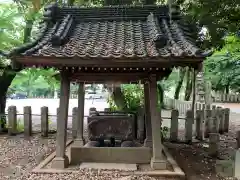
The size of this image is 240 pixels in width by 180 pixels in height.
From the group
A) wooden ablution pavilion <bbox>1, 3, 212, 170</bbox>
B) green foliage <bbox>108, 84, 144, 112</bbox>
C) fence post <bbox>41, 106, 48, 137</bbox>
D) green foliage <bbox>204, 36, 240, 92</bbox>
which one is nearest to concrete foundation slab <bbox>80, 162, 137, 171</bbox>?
wooden ablution pavilion <bbox>1, 3, 212, 170</bbox>

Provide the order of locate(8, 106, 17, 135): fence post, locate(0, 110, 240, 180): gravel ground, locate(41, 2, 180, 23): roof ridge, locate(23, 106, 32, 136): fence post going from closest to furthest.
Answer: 1. locate(0, 110, 240, 180): gravel ground
2. locate(41, 2, 180, 23): roof ridge
3. locate(23, 106, 32, 136): fence post
4. locate(8, 106, 17, 135): fence post

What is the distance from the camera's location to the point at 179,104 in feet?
78.3

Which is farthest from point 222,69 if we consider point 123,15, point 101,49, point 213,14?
point 101,49

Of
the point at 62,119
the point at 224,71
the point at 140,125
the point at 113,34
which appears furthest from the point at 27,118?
the point at 224,71

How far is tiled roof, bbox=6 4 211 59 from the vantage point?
734cm

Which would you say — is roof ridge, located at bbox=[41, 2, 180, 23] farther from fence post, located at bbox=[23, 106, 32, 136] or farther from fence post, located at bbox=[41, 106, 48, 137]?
fence post, located at bbox=[23, 106, 32, 136]

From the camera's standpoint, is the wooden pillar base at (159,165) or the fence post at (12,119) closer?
the wooden pillar base at (159,165)

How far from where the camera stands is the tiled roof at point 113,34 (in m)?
7.34

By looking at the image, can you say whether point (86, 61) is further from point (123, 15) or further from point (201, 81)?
point (201, 81)

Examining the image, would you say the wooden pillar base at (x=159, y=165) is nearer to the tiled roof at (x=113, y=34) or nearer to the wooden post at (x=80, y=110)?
the tiled roof at (x=113, y=34)

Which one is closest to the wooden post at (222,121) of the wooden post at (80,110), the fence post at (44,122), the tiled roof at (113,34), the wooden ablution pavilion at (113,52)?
the wooden ablution pavilion at (113,52)

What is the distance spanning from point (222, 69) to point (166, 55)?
23833 mm

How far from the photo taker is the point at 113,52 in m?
7.43

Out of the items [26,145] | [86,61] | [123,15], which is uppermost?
[123,15]
